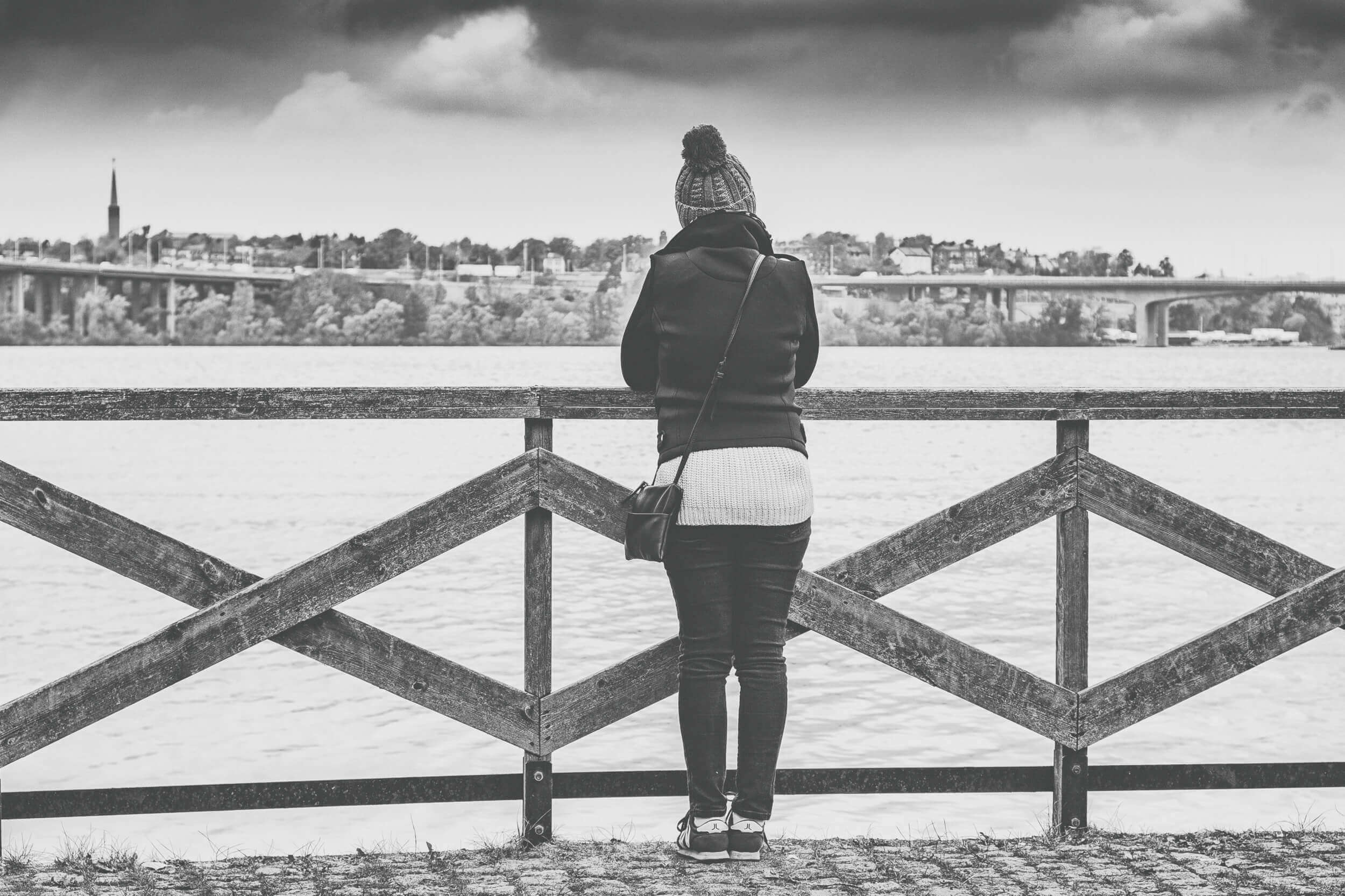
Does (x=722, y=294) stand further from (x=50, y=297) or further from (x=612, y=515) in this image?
(x=50, y=297)

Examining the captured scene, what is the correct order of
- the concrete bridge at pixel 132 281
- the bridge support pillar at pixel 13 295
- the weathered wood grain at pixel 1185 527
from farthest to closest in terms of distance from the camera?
the bridge support pillar at pixel 13 295 → the concrete bridge at pixel 132 281 → the weathered wood grain at pixel 1185 527

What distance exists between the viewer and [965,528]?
4.75 m

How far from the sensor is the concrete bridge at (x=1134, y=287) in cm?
7938

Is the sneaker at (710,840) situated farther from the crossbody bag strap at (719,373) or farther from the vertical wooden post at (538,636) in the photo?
the crossbody bag strap at (719,373)

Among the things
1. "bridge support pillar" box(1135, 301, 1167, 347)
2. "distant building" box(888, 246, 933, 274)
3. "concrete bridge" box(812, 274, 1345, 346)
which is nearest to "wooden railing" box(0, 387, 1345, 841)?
"concrete bridge" box(812, 274, 1345, 346)


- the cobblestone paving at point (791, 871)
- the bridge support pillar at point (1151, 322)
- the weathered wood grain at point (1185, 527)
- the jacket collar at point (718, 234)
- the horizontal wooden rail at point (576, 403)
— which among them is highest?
the bridge support pillar at point (1151, 322)

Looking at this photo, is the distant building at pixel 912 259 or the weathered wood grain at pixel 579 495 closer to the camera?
the weathered wood grain at pixel 579 495

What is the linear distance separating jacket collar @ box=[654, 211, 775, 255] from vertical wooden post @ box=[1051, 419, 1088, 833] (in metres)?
1.24

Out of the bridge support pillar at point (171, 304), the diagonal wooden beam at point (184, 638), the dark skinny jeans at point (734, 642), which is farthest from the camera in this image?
the bridge support pillar at point (171, 304)

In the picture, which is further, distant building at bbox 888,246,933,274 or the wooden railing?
distant building at bbox 888,246,933,274

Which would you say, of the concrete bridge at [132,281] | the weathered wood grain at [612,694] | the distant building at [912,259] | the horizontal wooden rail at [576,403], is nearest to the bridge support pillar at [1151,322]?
the distant building at [912,259]

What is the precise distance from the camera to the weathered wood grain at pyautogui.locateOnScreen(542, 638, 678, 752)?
15.2 ft

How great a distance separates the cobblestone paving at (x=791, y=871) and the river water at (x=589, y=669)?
0.98 m

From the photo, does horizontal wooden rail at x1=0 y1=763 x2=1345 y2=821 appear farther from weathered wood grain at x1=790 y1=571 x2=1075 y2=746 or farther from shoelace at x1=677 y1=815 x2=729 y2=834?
shoelace at x1=677 y1=815 x2=729 y2=834
